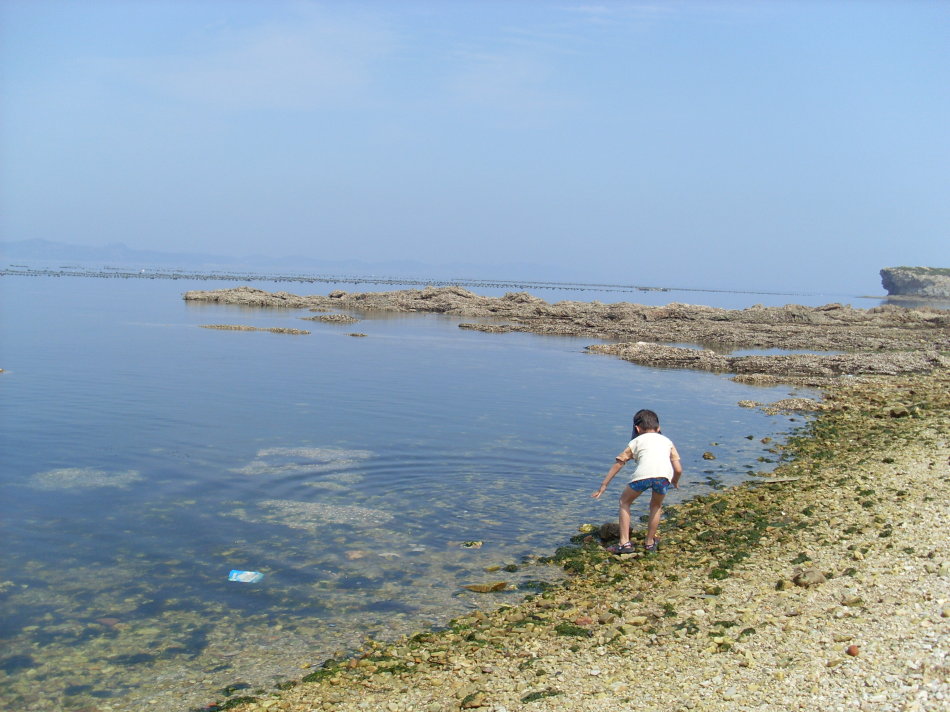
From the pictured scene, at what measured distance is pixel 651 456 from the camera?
443 inches

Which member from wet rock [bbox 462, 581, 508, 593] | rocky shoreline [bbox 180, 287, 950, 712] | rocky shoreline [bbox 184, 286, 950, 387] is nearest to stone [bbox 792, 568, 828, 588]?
rocky shoreline [bbox 180, 287, 950, 712]

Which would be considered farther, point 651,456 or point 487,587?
point 651,456

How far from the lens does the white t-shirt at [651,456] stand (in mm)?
11180

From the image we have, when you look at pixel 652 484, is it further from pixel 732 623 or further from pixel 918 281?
pixel 918 281

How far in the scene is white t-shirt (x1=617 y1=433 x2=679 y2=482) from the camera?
11180 millimetres

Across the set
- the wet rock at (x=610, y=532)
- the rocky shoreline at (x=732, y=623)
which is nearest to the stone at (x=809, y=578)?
the rocky shoreline at (x=732, y=623)

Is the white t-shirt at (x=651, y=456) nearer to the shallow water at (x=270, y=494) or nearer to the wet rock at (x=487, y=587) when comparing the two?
the shallow water at (x=270, y=494)

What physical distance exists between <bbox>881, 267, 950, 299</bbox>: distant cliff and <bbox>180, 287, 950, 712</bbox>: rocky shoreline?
565ft

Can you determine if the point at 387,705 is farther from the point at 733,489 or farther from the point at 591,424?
the point at 591,424

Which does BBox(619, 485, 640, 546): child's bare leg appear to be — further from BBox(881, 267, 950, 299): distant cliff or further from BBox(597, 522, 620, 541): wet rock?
BBox(881, 267, 950, 299): distant cliff

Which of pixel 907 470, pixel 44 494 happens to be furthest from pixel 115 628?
pixel 907 470

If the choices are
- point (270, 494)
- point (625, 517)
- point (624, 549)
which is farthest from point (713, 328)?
point (624, 549)

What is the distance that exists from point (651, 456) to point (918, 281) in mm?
183621

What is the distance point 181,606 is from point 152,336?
32.5 m
